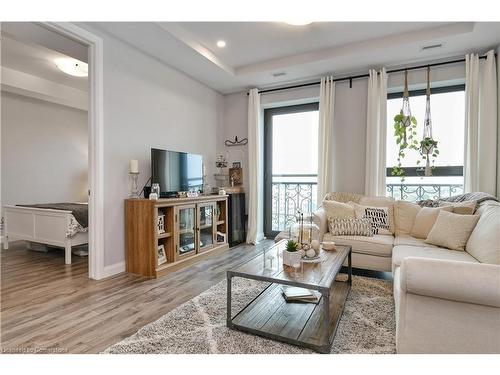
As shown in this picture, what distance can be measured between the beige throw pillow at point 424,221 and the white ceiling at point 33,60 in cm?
501

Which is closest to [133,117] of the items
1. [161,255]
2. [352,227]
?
[161,255]

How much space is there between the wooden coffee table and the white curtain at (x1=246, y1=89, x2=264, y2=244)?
88.6 inches

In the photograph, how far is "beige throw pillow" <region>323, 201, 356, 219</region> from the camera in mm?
3162

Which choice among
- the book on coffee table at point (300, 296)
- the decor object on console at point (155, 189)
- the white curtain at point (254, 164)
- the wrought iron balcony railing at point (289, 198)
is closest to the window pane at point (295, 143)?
the wrought iron balcony railing at point (289, 198)

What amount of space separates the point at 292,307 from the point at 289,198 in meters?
2.91

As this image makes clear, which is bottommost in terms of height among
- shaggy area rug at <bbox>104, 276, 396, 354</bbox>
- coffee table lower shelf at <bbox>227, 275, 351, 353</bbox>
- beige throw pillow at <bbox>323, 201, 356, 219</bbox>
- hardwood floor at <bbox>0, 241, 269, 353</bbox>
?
hardwood floor at <bbox>0, 241, 269, 353</bbox>

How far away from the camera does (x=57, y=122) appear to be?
5387mm

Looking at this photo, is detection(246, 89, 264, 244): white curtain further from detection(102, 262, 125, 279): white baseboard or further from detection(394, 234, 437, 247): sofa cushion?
detection(394, 234, 437, 247): sofa cushion

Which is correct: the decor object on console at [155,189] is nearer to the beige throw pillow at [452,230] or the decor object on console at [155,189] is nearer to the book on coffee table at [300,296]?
the book on coffee table at [300,296]

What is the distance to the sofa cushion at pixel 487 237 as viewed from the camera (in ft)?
6.11

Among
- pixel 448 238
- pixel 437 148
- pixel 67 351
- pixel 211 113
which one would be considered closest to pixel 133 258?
pixel 67 351

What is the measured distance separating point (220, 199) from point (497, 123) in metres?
3.52

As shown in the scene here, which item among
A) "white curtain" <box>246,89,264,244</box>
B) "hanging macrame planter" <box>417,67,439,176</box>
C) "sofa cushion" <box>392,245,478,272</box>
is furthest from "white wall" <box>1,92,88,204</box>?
"hanging macrame planter" <box>417,67,439,176</box>
